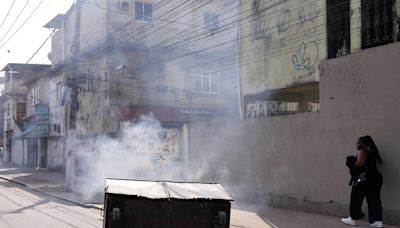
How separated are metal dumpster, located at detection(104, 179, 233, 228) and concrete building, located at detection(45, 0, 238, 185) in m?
16.3

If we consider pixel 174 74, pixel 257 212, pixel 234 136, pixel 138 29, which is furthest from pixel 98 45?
pixel 257 212

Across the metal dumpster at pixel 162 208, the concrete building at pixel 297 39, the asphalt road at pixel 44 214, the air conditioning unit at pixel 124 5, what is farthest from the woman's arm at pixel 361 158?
the air conditioning unit at pixel 124 5

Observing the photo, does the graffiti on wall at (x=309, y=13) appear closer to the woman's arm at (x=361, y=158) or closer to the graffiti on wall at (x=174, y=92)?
the woman's arm at (x=361, y=158)

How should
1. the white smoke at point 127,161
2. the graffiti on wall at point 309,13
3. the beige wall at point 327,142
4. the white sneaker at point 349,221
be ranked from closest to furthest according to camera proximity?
the white sneaker at point 349,221 → the beige wall at point 327,142 → the graffiti on wall at point 309,13 → the white smoke at point 127,161

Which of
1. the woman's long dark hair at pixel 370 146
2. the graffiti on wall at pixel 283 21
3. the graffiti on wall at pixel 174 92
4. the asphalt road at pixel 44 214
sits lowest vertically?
the asphalt road at pixel 44 214

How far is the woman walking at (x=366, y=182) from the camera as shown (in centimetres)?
837

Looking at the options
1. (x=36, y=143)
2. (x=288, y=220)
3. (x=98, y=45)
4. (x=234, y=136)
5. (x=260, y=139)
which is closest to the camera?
(x=288, y=220)

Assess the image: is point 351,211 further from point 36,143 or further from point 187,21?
point 36,143

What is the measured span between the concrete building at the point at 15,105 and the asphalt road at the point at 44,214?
80.7 feet

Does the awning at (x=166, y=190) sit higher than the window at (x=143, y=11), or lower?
lower

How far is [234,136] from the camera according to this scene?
1321 cm

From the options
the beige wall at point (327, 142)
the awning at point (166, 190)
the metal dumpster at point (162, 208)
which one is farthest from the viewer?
the beige wall at point (327, 142)

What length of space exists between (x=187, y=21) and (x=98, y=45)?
5.08 metres

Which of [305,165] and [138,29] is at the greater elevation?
[138,29]
